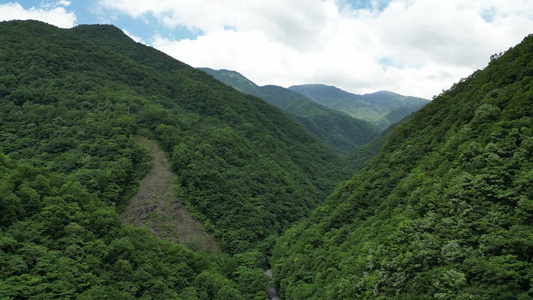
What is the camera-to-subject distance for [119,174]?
198 ft

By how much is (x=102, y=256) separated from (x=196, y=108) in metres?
81.9

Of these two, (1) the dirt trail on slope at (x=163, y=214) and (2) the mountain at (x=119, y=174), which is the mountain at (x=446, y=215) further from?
(1) the dirt trail on slope at (x=163, y=214)

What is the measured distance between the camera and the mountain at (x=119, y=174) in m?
35.1

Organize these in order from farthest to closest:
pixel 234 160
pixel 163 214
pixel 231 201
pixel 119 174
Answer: pixel 234 160 < pixel 231 201 < pixel 163 214 < pixel 119 174

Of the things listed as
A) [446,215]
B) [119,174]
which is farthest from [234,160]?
[446,215]

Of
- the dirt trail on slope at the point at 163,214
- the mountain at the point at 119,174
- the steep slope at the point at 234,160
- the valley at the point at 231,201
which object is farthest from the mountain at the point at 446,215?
the steep slope at the point at 234,160

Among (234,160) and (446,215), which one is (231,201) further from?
(446,215)

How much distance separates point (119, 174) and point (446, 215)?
5393 centimetres

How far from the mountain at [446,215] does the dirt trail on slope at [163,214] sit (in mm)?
17855

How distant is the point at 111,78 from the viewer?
337ft

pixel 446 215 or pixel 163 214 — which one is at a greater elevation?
pixel 446 215

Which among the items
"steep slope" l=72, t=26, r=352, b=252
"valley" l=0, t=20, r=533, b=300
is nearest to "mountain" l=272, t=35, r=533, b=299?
"valley" l=0, t=20, r=533, b=300

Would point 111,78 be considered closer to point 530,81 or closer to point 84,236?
point 84,236

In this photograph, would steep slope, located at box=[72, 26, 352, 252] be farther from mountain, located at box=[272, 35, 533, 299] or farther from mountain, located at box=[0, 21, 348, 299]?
mountain, located at box=[272, 35, 533, 299]
